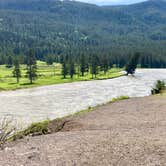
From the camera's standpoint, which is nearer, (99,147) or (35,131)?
(99,147)

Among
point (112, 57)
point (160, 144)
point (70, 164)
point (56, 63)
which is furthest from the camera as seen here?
point (56, 63)

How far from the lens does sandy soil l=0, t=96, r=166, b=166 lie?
15375 mm

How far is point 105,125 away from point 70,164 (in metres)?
8.35

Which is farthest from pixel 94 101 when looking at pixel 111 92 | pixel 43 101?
pixel 111 92

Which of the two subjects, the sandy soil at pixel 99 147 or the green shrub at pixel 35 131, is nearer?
the sandy soil at pixel 99 147

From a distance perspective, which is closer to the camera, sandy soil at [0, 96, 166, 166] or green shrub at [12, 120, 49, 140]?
sandy soil at [0, 96, 166, 166]

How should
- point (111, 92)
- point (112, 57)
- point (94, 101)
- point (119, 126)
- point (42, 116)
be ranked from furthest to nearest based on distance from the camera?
point (112, 57) → point (111, 92) → point (94, 101) → point (42, 116) → point (119, 126)

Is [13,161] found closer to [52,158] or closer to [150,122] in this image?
[52,158]

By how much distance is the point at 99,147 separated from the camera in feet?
55.7

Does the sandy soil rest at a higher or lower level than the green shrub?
higher

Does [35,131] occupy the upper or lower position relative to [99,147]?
lower

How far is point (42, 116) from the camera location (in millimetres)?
48688

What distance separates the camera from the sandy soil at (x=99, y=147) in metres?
15.4

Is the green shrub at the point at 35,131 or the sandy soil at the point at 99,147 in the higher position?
the sandy soil at the point at 99,147
